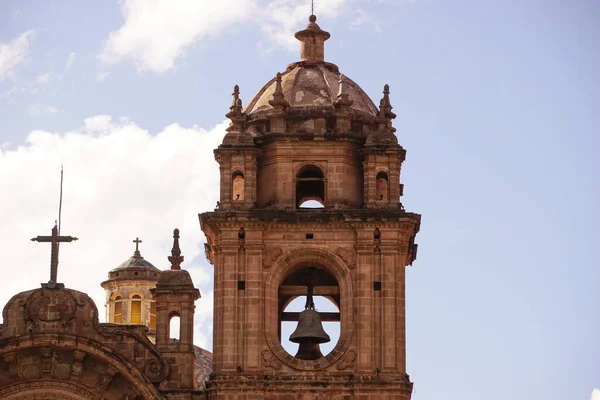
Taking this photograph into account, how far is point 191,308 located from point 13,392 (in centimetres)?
546

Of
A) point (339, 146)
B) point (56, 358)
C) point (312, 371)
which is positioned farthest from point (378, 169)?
point (56, 358)

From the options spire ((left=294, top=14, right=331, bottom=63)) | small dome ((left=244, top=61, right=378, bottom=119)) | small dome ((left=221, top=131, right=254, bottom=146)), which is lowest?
small dome ((left=221, top=131, right=254, bottom=146))

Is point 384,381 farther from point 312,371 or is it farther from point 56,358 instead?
point 56,358

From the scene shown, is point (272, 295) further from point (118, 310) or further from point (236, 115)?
point (118, 310)

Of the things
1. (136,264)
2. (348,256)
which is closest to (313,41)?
(348,256)

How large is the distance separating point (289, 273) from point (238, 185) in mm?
2899

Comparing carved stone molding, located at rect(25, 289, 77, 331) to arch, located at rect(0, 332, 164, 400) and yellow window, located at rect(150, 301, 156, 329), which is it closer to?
arch, located at rect(0, 332, 164, 400)

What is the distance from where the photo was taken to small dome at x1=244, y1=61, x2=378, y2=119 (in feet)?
217

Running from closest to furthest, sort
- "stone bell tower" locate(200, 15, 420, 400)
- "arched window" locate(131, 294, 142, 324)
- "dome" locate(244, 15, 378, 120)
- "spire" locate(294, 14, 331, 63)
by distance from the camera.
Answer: "stone bell tower" locate(200, 15, 420, 400), "dome" locate(244, 15, 378, 120), "spire" locate(294, 14, 331, 63), "arched window" locate(131, 294, 142, 324)

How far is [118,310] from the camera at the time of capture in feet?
251

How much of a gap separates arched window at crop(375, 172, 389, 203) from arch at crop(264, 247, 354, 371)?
88.2 inches

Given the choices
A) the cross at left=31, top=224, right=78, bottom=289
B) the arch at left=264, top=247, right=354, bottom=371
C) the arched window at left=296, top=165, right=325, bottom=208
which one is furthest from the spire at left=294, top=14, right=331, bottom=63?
the cross at left=31, top=224, right=78, bottom=289

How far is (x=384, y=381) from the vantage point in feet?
205

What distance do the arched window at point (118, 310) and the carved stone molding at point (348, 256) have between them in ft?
46.6
